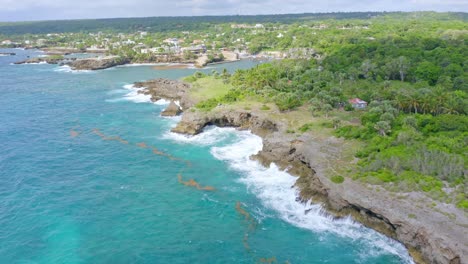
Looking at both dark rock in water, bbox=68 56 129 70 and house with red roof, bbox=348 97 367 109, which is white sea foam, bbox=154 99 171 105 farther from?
dark rock in water, bbox=68 56 129 70

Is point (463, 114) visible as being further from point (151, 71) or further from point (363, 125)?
point (151, 71)

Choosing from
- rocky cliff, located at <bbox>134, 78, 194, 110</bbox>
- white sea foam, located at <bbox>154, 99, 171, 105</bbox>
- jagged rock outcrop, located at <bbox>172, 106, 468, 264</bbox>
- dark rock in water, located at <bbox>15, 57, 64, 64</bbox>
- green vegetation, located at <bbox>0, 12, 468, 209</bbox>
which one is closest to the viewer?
jagged rock outcrop, located at <bbox>172, 106, 468, 264</bbox>

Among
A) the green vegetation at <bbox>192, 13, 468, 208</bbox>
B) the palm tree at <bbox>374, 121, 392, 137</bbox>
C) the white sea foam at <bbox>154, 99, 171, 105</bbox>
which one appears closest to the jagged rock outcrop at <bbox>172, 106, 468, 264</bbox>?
the green vegetation at <bbox>192, 13, 468, 208</bbox>

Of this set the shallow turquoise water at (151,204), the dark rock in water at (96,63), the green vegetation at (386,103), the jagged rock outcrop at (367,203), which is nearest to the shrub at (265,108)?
the green vegetation at (386,103)

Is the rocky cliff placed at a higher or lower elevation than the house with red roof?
lower

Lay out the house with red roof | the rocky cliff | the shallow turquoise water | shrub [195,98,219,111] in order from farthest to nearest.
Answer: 1. the rocky cliff
2. shrub [195,98,219,111]
3. the house with red roof
4. the shallow turquoise water

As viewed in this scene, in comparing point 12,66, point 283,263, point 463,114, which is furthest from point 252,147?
point 12,66
